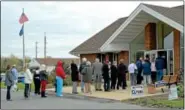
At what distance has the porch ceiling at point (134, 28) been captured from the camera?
25666mm

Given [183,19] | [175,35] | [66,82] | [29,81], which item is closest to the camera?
[29,81]

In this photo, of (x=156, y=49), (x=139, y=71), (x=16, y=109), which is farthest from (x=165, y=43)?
(x=16, y=109)

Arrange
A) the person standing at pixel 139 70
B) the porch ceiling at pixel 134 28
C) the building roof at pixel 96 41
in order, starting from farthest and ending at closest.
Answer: the building roof at pixel 96 41
the porch ceiling at pixel 134 28
the person standing at pixel 139 70

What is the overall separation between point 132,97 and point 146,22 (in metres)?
10.8

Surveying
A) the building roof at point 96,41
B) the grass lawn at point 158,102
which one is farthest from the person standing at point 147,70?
the building roof at point 96,41

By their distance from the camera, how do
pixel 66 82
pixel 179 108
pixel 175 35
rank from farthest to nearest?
pixel 66 82 → pixel 175 35 → pixel 179 108

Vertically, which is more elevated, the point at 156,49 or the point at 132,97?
the point at 156,49

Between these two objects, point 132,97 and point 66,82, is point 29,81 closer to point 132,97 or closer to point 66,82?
point 132,97

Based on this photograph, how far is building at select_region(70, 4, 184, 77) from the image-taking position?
2354cm

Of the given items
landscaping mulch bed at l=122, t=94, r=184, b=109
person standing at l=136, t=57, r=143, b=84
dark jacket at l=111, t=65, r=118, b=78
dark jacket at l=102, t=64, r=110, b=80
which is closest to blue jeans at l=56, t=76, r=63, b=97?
dark jacket at l=102, t=64, r=110, b=80

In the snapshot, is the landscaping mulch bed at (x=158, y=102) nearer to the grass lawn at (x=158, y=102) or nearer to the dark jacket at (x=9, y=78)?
the grass lawn at (x=158, y=102)

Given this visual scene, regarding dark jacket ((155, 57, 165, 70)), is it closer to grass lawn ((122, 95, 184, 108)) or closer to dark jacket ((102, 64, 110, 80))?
dark jacket ((102, 64, 110, 80))

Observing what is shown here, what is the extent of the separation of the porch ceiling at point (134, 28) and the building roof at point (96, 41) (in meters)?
3.51

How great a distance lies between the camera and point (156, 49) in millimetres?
26250
